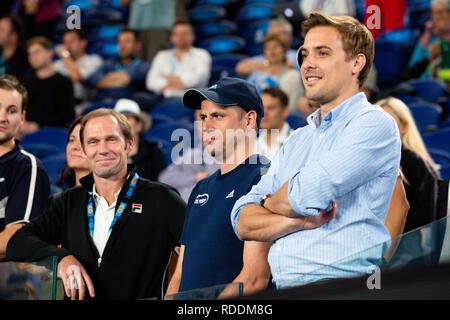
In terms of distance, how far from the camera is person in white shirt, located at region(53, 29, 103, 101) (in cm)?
798

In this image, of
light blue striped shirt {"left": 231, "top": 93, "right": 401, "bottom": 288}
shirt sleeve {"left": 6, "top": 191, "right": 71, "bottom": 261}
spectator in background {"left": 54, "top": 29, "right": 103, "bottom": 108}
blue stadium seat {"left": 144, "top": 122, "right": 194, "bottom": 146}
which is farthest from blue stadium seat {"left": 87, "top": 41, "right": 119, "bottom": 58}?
light blue striped shirt {"left": 231, "top": 93, "right": 401, "bottom": 288}

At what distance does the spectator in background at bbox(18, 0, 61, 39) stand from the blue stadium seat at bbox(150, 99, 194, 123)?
3.26 metres

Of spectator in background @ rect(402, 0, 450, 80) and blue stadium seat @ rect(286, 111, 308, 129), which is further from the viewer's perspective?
spectator in background @ rect(402, 0, 450, 80)

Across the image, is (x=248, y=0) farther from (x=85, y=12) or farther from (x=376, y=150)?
(x=376, y=150)

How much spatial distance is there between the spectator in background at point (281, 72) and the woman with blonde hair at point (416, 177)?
2.75 meters

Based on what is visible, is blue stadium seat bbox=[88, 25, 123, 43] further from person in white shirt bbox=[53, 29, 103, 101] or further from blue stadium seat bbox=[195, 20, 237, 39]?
person in white shirt bbox=[53, 29, 103, 101]

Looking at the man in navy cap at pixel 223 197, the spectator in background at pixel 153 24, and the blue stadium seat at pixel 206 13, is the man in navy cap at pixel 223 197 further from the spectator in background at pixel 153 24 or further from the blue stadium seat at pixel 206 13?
the blue stadium seat at pixel 206 13

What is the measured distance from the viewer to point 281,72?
21.4ft

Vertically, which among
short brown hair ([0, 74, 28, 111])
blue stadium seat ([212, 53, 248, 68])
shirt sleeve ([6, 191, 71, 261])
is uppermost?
blue stadium seat ([212, 53, 248, 68])

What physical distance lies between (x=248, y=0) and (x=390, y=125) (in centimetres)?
806
